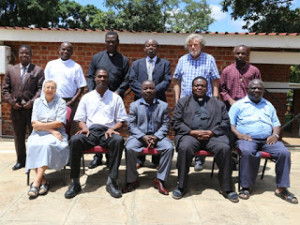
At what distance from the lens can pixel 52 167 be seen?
3.48 metres

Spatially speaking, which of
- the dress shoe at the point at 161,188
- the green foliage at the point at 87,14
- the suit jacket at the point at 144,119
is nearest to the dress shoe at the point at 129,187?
the dress shoe at the point at 161,188

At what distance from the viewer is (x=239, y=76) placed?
13.9 feet

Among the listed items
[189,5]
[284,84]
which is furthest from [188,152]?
[189,5]

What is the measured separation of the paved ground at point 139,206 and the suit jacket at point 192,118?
30.4 inches

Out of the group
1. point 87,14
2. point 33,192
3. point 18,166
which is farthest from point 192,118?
point 87,14

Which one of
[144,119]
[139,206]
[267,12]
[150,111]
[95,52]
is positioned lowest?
[139,206]

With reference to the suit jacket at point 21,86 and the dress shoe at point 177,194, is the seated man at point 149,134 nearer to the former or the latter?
the dress shoe at point 177,194

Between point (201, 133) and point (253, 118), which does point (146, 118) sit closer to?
point (201, 133)

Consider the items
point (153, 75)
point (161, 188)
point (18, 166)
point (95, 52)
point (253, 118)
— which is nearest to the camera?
point (161, 188)

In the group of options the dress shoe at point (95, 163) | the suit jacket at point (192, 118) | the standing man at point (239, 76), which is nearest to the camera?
the suit jacket at point (192, 118)

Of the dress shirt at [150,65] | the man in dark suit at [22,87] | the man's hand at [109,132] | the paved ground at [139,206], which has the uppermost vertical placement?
the dress shirt at [150,65]

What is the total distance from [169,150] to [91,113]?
1205 millimetres

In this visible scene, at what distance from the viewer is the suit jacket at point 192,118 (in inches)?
145

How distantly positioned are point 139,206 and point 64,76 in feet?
7.50
